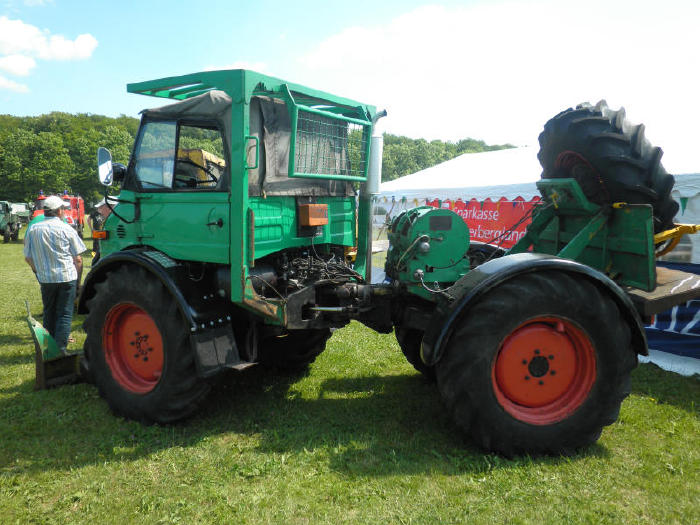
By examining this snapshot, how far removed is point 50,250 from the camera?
5082mm

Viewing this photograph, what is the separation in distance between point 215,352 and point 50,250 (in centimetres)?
300

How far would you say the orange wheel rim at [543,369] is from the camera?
3.17 metres

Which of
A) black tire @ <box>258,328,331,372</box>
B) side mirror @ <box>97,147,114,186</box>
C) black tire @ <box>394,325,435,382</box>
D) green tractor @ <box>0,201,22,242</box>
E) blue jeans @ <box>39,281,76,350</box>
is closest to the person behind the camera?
side mirror @ <box>97,147,114,186</box>

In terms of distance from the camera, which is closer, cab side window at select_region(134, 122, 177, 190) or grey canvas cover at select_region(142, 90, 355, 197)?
grey canvas cover at select_region(142, 90, 355, 197)

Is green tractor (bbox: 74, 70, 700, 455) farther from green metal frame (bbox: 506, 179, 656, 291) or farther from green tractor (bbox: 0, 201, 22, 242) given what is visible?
green tractor (bbox: 0, 201, 22, 242)

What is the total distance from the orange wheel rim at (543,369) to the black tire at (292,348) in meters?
2.04

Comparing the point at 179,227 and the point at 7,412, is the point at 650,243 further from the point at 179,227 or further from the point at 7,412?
the point at 7,412

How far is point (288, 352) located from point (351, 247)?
4.30ft

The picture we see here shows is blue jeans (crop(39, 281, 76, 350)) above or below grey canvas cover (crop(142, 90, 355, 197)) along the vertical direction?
below

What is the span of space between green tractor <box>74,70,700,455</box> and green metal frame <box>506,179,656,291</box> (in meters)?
0.01

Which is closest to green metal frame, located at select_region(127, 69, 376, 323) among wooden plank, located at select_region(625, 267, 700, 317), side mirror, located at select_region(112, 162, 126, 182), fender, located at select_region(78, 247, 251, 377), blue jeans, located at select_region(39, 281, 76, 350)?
fender, located at select_region(78, 247, 251, 377)

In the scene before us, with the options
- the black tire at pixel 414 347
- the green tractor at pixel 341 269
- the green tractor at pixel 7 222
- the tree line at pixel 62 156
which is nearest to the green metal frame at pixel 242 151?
the green tractor at pixel 341 269

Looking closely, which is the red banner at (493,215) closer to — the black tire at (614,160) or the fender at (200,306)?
the black tire at (614,160)

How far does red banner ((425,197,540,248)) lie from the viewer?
27.7 feet
